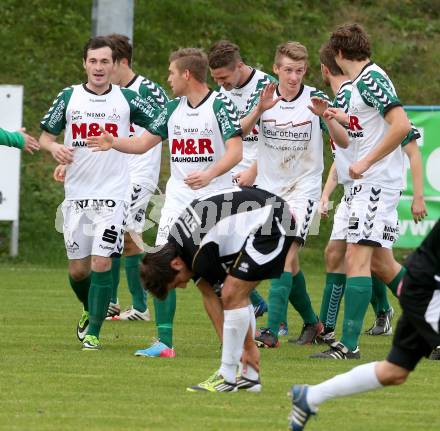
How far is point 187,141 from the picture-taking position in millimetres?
9641

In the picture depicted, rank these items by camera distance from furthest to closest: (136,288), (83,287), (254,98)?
1. (136,288)
2. (254,98)
3. (83,287)

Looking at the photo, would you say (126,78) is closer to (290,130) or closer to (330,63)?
(290,130)

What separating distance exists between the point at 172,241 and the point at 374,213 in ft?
6.97

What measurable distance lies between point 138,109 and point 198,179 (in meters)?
1.45

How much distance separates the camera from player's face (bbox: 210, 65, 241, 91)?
440 inches

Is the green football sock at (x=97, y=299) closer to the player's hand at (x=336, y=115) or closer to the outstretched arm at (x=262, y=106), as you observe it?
the outstretched arm at (x=262, y=106)

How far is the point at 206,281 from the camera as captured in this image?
8.17 metres

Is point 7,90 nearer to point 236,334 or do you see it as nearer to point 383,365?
point 236,334

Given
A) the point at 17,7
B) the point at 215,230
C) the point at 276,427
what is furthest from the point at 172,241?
the point at 17,7

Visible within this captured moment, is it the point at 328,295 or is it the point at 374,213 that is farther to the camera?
the point at 328,295

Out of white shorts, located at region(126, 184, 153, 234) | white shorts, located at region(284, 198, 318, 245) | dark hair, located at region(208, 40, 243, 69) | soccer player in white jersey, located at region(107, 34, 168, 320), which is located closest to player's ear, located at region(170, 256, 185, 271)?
white shorts, located at region(284, 198, 318, 245)

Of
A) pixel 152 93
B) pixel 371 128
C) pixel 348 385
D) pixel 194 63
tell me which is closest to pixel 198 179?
pixel 194 63

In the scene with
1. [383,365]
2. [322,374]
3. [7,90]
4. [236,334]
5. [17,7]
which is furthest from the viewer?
[17,7]

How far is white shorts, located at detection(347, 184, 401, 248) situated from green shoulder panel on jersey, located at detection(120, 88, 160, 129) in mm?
1725
